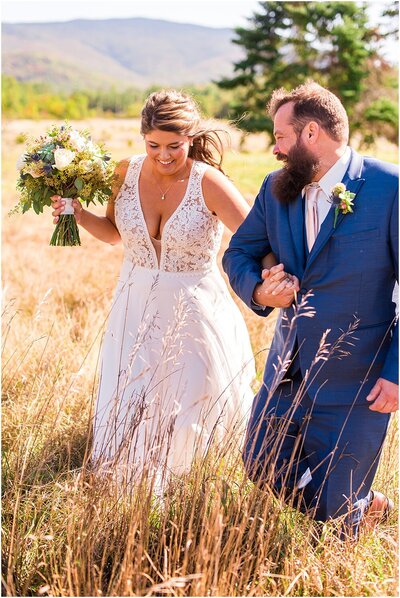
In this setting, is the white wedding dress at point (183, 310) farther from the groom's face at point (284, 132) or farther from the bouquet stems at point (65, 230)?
the groom's face at point (284, 132)

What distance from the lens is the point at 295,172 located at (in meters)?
3.40

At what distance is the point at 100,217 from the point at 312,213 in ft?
6.03

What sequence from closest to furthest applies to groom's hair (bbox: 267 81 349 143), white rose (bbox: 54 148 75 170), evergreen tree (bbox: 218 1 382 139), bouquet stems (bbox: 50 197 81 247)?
groom's hair (bbox: 267 81 349 143) < white rose (bbox: 54 148 75 170) < bouquet stems (bbox: 50 197 81 247) < evergreen tree (bbox: 218 1 382 139)

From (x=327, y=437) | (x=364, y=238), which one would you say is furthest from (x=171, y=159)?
(x=327, y=437)

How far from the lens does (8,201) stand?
18.1 m

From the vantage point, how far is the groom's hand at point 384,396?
3.26 metres

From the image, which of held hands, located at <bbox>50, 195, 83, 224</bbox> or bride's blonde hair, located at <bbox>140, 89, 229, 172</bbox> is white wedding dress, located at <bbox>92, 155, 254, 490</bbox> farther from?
held hands, located at <bbox>50, 195, 83, 224</bbox>

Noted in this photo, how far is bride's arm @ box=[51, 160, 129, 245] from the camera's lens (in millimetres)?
4723

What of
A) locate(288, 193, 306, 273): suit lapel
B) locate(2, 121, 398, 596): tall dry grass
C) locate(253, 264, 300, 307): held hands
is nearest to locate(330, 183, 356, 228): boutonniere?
locate(288, 193, 306, 273): suit lapel

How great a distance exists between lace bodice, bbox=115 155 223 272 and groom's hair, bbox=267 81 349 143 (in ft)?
4.44

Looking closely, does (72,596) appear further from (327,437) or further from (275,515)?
(327,437)

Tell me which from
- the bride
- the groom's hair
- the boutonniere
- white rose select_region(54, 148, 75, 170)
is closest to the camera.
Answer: the boutonniere

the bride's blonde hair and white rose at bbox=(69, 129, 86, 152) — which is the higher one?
the bride's blonde hair

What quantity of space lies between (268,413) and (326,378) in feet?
1.03
